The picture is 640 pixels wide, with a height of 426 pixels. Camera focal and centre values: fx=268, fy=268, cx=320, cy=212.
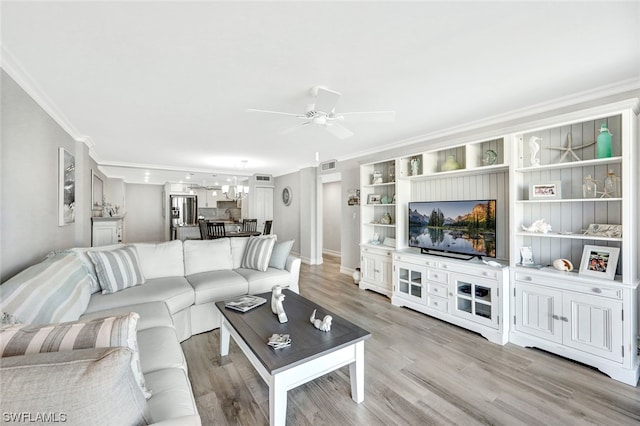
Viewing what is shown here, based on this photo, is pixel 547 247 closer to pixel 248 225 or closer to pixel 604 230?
pixel 604 230

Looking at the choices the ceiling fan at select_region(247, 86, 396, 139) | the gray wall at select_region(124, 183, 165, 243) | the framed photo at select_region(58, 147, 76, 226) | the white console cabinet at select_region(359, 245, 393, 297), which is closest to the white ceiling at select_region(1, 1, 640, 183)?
the ceiling fan at select_region(247, 86, 396, 139)

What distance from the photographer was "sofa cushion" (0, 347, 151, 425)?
685mm

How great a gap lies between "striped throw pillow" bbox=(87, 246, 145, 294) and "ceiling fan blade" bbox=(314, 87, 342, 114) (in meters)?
2.45

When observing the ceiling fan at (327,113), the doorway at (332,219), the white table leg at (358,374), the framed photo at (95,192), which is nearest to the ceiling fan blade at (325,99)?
the ceiling fan at (327,113)

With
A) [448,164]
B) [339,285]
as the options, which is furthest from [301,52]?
[339,285]

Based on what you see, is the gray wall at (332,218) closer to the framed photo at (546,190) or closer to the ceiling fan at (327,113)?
the ceiling fan at (327,113)

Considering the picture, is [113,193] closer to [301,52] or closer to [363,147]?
[363,147]

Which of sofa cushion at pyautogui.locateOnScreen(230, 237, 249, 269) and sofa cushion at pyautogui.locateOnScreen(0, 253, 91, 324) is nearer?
sofa cushion at pyautogui.locateOnScreen(0, 253, 91, 324)

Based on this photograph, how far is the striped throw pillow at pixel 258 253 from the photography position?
353 centimetres

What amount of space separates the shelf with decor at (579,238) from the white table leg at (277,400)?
2.46 metres

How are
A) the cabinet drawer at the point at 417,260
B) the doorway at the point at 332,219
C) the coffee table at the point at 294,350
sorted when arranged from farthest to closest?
the doorway at the point at 332,219 < the cabinet drawer at the point at 417,260 < the coffee table at the point at 294,350

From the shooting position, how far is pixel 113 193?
7.73 m

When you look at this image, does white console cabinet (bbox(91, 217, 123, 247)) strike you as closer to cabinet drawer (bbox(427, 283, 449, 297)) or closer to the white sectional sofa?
the white sectional sofa

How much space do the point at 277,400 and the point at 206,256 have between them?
7.72ft
